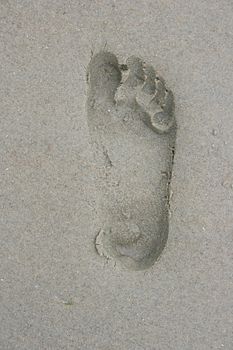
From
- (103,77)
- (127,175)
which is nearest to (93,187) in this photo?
(127,175)

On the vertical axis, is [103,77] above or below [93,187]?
above

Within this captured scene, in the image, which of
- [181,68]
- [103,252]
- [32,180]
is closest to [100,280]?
[103,252]

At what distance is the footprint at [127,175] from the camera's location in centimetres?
145

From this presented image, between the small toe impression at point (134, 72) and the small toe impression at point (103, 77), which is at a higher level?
the small toe impression at point (134, 72)

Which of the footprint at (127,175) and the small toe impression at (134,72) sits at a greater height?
the small toe impression at (134,72)

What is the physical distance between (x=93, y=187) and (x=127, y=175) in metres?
0.12

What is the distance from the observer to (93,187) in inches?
58.4

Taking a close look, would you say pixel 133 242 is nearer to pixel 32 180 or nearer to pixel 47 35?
pixel 32 180

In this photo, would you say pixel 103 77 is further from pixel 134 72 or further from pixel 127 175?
pixel 127 175

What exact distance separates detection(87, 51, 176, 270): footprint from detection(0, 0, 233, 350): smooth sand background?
0.03 metres

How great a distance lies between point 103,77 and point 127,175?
1.05ft

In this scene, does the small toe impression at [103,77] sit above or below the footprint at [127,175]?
above

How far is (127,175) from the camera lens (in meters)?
1.48

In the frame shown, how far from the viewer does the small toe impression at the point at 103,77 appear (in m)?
1.44
